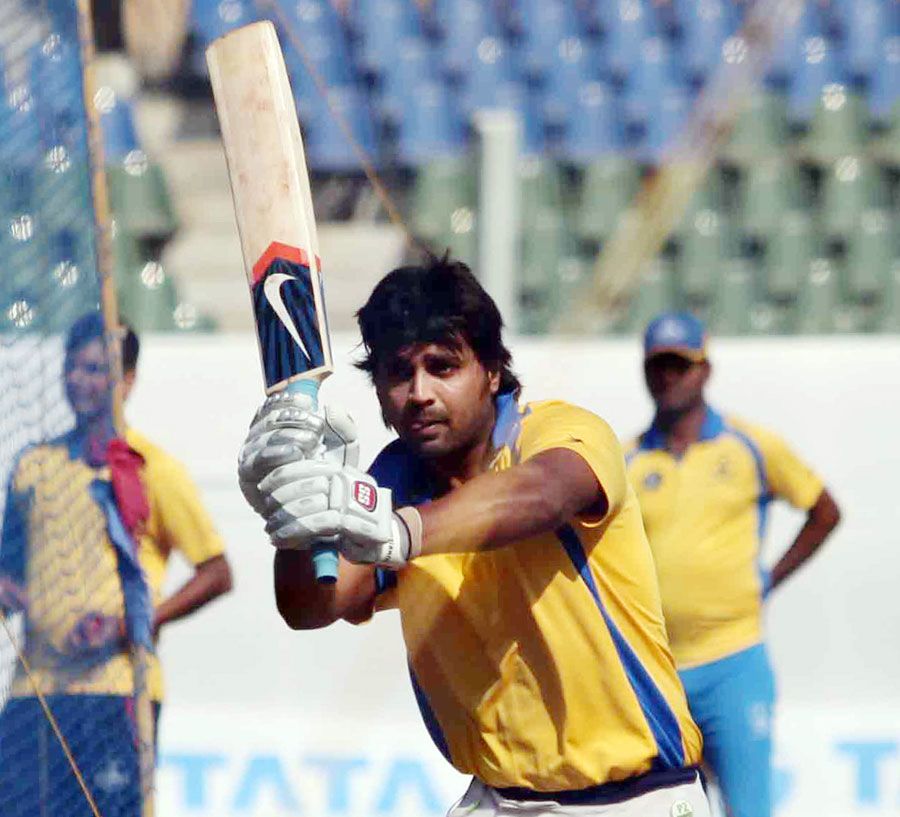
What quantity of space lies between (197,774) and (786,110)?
3379 mm

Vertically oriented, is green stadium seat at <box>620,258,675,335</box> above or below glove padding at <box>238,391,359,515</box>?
above

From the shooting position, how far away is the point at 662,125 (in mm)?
7285

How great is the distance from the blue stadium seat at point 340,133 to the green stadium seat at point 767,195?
53.4 inches

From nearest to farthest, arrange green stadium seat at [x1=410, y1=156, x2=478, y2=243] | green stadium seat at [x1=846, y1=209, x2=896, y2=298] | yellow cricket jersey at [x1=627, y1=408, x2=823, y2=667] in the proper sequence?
yellow cricket jersey at [x1=627, y1=408, x2=823, y2=667] → green stadium seat at [x1=410, y1=156, x2=478, y2=243] → green stadium seat at [x1=846, y1=209, x2=896, y2=298]

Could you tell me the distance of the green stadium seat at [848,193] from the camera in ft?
22.1

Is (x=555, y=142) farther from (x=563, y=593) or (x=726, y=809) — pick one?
(x=563, y=593)

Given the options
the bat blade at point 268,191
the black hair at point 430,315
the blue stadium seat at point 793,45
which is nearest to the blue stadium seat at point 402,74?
the blue stadium seat at point 793,45

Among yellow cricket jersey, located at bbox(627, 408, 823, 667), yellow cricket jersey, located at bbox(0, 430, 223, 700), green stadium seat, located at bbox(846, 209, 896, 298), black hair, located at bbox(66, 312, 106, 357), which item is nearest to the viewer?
black hair, located at bbox(66, 312, 106, 357)

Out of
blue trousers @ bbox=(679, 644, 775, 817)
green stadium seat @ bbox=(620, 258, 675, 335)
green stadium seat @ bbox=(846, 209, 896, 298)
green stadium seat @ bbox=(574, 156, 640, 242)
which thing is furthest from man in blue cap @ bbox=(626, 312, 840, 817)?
green stadium seat @ bbox=(574, 156, 640, 242)

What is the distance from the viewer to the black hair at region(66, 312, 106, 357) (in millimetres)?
3449

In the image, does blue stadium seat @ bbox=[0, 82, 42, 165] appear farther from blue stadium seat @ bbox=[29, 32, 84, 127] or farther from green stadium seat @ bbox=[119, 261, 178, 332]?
green stadium seat @ bbox=[119, 261, 178, 332]

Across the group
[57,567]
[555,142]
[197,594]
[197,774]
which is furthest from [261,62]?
[555,142]

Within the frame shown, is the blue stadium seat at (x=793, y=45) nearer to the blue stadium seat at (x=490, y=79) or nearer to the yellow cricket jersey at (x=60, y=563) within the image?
the blue stadium seat at (x=490, y=79)

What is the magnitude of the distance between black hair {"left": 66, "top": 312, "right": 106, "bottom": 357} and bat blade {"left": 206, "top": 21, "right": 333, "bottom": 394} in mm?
1144
